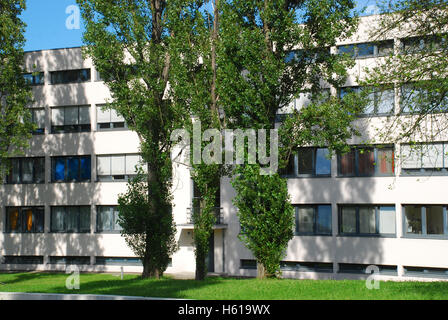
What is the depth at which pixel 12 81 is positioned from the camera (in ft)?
101

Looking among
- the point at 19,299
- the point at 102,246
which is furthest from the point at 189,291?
the point at 102,246

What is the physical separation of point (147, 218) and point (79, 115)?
52.3 feet

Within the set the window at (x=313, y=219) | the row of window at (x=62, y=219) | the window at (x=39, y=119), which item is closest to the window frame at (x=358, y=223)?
the window at (x=313, y=219)

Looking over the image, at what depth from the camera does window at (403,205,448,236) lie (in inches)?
1127

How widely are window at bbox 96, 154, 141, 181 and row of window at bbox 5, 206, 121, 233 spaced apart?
1966mm

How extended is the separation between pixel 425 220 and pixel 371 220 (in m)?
2.72

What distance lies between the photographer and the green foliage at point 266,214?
2019 cm

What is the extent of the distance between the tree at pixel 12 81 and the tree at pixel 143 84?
723 cm

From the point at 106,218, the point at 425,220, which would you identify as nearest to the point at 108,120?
the point at 106,218

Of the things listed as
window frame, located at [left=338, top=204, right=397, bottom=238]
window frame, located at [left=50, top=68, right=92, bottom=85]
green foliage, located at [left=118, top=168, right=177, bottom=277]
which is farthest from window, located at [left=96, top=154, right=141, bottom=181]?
window frame, located at [left=338, top=204, right=397, bottom=238]

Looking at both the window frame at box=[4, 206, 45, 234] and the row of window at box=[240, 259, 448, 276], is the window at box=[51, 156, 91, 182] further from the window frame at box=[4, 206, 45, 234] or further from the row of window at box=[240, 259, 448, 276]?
the row of window at box=[240, 259, 448, 276]

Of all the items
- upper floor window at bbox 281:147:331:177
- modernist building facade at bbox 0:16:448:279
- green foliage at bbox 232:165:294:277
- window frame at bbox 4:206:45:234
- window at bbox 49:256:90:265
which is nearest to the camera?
green foliage at bbox 232:165:294:277

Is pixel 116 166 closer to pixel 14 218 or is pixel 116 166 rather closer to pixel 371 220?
pixel 14 218

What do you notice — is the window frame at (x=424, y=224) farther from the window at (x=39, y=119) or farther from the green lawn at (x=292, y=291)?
the window at (x=39, y=119)
